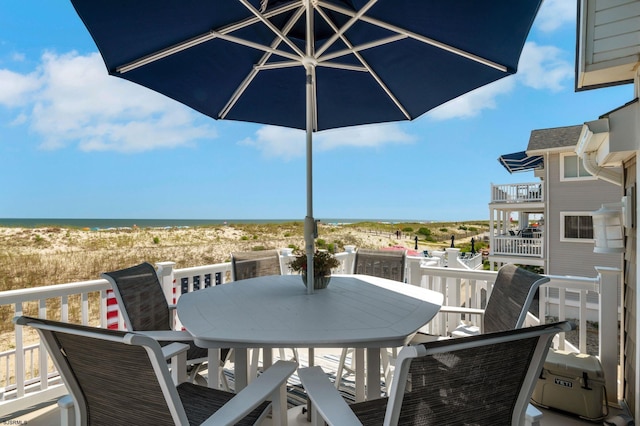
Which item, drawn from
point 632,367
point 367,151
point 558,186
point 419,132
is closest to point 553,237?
point 558,186

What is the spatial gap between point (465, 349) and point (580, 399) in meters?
2.38

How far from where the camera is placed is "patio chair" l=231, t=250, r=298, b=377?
10.8 ft

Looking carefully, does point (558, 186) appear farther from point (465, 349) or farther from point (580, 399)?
point (465, 349)

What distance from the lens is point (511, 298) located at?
6.57 feet

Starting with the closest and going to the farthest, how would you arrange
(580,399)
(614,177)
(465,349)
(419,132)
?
(465,349) < (580,399) < (614,177) < (419,132)

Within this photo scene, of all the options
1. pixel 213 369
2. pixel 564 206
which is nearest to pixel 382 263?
pixel 213 369

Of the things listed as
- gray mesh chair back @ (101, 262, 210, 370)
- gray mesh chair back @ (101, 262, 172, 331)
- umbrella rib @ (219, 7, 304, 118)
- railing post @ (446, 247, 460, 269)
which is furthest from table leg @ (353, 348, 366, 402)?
railing post @ (446, 247, 460, 269)

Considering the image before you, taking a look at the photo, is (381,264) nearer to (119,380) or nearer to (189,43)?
(189,43)

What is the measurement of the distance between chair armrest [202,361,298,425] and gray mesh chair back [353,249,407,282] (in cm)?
214

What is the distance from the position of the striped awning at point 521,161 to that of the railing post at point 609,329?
417 inches

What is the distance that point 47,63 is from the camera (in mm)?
27812

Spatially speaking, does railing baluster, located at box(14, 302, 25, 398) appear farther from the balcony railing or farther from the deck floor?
the balcony railing

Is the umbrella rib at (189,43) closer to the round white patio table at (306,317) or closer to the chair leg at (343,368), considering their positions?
the round white patio table at (306,317)

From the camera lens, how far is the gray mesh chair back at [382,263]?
3.41 m
